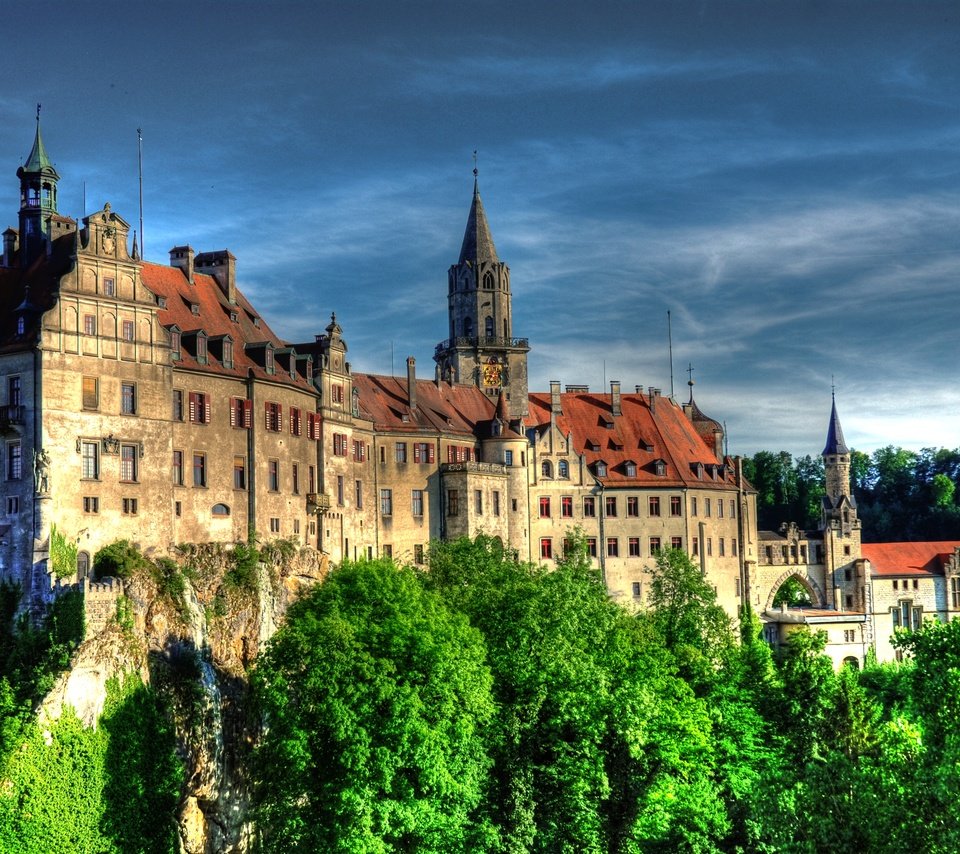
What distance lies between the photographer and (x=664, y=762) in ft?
201

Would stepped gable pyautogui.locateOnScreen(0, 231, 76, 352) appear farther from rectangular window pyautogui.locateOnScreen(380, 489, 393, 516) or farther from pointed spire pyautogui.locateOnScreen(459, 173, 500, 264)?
pointed spire pyautogui.locateOnScreen(459, 173, 500, 264)

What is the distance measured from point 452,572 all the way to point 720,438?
41.7 meters

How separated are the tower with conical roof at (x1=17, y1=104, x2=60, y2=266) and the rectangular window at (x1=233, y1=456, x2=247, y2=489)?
14148mm

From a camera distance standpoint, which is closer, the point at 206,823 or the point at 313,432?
the point at 206,823

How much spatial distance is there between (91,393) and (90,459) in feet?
9.68

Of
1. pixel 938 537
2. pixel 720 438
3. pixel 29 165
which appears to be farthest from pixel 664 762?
pixel 938 537

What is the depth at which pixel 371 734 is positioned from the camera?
57594mm

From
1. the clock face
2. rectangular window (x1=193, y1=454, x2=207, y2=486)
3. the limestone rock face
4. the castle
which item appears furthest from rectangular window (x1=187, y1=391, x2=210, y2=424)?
the clock face

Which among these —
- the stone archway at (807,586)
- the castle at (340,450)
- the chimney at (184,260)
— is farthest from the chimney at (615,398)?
the chimney at (184,260)

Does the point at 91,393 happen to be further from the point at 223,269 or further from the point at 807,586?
the point at 807,586

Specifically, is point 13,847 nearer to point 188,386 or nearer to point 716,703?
point 188,386

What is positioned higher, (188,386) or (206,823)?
(188,386)

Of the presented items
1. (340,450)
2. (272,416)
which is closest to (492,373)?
(340,450)

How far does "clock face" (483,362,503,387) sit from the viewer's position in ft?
349
